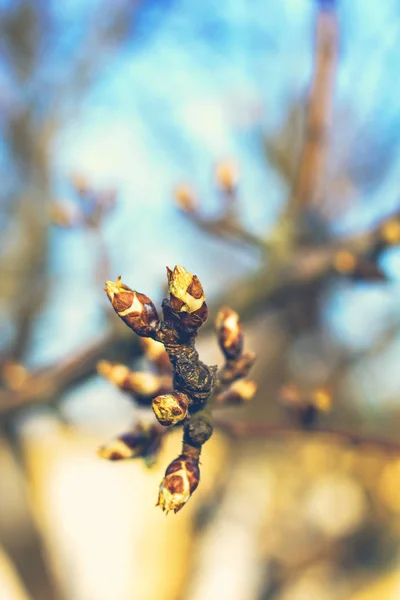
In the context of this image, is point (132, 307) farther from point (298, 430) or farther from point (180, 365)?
point (298, 430)

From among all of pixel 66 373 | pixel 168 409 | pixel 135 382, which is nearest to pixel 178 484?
pixel 168 409

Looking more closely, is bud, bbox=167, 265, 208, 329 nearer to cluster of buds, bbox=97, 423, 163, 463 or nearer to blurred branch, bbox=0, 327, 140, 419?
cluster of buds, bbox=97, 423, 163, 463

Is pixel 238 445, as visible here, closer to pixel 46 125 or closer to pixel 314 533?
pixel 314 533

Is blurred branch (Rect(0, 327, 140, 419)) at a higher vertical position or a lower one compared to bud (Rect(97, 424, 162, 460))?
higher

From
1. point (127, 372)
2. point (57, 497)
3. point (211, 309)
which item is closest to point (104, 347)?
point (211, 309)

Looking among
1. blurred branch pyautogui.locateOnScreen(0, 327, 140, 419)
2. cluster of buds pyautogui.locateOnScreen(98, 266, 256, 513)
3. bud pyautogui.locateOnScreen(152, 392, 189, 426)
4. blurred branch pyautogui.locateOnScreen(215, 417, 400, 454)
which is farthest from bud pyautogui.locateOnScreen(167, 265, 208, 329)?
blurred branch pyautogui.locateOnScreen(0, 327, 140, 419)

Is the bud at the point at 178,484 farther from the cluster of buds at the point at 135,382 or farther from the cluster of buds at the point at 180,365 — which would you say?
the cluster of buds at the point at 135,382

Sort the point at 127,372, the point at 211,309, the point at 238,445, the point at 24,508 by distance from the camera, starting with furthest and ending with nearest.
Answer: the point at 238,445 < the point at 24,508 < the point at 211,309 < the point at 127,372
